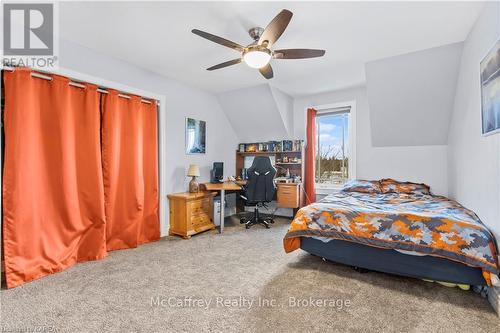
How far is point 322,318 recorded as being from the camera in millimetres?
1758

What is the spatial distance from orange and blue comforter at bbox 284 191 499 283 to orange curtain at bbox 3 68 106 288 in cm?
237

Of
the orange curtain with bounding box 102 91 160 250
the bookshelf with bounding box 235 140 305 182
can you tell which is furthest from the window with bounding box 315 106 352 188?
the orange curtain with bounding box 102 91 160 250

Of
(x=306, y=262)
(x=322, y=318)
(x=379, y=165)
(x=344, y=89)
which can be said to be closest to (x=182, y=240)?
(x=306, y=262)

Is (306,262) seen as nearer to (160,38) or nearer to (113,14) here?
(160,38)

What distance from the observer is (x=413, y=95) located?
138 inches

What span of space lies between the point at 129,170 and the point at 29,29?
1744 millimetres

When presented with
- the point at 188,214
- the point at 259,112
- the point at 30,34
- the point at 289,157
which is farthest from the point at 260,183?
the point at 30,34

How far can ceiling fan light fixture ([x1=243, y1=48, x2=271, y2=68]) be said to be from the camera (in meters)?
2.31

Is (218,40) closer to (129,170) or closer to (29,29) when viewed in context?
(29,29)

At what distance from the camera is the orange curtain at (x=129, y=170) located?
3008 mm

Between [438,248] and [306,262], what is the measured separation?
4.09 feet

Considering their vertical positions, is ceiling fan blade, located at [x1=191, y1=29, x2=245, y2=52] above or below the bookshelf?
above

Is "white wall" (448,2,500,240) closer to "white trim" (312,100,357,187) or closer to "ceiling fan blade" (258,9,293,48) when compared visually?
"white trim" (312,100,357,187)

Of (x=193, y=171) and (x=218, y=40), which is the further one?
(x=193, y=171)
